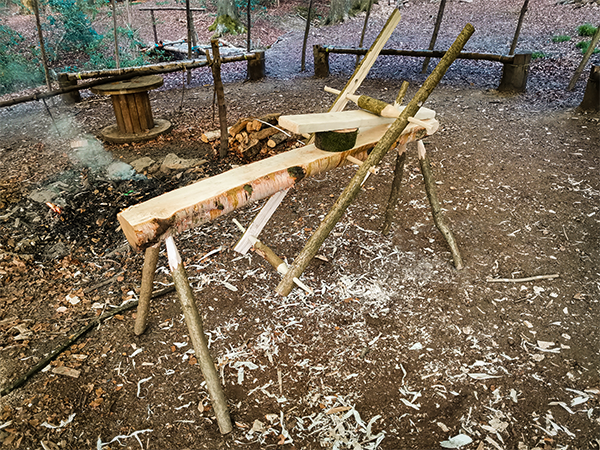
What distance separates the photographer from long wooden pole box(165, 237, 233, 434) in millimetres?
2043

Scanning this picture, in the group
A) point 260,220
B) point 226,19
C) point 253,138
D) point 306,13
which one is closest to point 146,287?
point 260,220

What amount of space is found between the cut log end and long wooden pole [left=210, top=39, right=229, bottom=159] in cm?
241

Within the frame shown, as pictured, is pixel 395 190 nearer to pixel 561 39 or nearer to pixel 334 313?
pixel 334 313

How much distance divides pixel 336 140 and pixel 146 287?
5.47 feet

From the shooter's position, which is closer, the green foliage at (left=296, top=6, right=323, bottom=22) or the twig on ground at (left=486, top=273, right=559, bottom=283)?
the twig on ground at (left=486, top=273, right=559, bottom=283)

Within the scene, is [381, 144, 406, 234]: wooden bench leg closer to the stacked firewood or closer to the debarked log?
the debarked log

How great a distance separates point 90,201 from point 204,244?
1.69 metres

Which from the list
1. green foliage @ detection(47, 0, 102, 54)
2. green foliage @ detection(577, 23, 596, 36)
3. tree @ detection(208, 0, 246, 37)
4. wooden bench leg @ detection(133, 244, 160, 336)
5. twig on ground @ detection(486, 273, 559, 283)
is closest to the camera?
wooden bench leg @ detection(133, 244, 160, 336)

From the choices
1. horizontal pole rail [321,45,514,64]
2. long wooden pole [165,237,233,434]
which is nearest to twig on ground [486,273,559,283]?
long wooden pole [165,237,233,434]

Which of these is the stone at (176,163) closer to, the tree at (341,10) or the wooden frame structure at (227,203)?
the wooden frame structure at (227,203)

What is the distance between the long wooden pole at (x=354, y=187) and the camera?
6.81 feet

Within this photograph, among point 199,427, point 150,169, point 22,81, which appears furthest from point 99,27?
point 199,427

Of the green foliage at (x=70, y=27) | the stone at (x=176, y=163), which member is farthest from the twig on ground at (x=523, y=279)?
the green foliage at (x=70, y=27)

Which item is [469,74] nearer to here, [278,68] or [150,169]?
[278,68]
